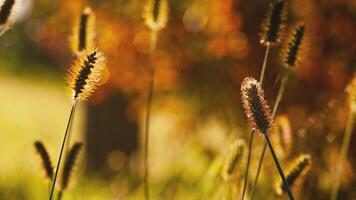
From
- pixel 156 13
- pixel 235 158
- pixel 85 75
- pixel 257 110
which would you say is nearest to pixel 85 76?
pixel 85 75

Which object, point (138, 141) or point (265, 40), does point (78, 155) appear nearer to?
point (265, 40)

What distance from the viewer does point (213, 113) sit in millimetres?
7645

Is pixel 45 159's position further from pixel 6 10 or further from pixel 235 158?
pixel 235 158

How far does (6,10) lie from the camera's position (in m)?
2.79

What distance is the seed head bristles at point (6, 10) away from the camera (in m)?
2.77

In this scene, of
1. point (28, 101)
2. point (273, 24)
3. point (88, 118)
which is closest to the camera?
point (273, 24)

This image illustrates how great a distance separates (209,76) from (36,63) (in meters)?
30.7

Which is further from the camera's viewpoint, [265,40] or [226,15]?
[226,15]

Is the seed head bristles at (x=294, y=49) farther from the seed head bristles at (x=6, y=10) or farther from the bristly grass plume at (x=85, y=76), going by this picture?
the seed head bristles at (x=6, y=10)

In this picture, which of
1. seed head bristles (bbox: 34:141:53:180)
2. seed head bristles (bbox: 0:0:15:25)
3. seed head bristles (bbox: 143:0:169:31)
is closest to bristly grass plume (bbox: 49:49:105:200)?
seed head bristles (bbox: 34:141:53:180)

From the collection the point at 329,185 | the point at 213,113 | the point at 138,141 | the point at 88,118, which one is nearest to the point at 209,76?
the point at 213,113

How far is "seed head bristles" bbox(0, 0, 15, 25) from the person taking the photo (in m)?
2.77

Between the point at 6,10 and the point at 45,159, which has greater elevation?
the point at 6,10

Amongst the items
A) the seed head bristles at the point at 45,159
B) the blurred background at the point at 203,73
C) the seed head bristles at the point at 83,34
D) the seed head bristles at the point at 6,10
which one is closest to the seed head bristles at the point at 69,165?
the seed head bristles at the point at 45,159
